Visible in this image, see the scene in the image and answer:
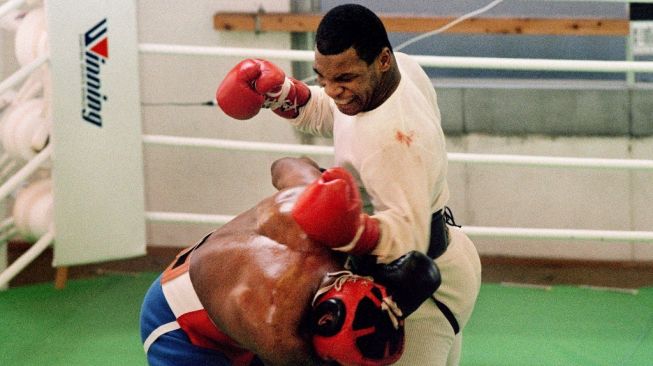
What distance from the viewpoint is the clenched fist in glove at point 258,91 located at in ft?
7.56

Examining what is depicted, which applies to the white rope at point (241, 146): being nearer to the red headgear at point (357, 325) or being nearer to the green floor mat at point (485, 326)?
the green floor mat at point (485, 326)

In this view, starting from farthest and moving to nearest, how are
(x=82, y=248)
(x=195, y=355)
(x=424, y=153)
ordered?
(x=82, y=248) < (x=195, y=355) < (x=424, y=153)

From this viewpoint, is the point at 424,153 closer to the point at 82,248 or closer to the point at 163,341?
the point at 163,341

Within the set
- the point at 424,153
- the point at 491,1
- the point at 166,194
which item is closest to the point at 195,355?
the point at 424,153

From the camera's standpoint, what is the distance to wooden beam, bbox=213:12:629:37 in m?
3.81

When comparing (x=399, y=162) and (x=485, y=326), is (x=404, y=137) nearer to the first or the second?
(x=399, y=162)

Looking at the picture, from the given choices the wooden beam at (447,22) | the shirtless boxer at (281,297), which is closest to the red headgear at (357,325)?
the shirtless boxer at (281,297)

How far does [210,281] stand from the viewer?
192 cm

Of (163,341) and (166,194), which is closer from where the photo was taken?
(163,341)

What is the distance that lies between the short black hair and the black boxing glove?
39 centimetres

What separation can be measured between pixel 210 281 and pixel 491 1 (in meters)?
2.58

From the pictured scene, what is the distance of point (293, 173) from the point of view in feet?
7.06

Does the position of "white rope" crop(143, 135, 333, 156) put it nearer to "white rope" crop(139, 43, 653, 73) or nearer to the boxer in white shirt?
"white rope" crop(139, 43, 653, 73)

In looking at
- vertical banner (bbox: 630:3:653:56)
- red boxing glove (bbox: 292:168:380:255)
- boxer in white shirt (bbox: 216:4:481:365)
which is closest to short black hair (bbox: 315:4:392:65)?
boxer in white shirt (bbox: 216:4:481:365)
